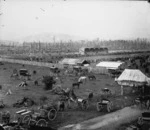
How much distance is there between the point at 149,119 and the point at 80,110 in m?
5.49

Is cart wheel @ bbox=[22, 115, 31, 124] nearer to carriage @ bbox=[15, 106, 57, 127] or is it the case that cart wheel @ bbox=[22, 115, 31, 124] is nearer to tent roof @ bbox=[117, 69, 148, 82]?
carriage @ bbox=[15, 106, 57, 127]

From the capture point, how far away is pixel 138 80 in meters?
20.7

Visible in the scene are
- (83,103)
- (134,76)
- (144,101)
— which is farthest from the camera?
(134,76)

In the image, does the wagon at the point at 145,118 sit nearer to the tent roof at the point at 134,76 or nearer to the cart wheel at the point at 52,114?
the cart wheel at the point at 52,114

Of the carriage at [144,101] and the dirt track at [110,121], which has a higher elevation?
the carriage at [144,101]

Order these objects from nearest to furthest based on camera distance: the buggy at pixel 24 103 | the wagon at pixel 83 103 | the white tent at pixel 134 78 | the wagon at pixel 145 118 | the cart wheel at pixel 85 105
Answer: the wagon at pixel 145 118, the wagon at pixel 83 103, the cart wheel at pixel 85 105, the buggy at pixel 24 103, the white tent at pixel 134 78

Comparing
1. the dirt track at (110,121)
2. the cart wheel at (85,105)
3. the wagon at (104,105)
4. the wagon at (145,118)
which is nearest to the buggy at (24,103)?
the cart wheel at (85,105)

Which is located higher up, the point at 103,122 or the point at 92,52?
the point at 92,52

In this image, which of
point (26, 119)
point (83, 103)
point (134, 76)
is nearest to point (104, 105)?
point (83, 103)

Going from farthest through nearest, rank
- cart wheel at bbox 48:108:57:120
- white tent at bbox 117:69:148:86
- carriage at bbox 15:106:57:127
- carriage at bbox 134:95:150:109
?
white tent at bbox 117:69:148:86 → carriage at bbox 134:95:150:109 → cart wheel at bbox 48:108:57:120 → carriage at bbox 15:106:57:127

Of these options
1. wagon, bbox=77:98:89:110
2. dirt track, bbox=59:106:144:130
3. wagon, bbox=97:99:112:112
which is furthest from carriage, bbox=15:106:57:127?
wagon, bbox=97:99:112:112

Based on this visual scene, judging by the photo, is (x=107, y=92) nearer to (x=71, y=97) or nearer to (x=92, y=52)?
(x=71, y=97)

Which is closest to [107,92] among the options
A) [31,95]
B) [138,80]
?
[138,80]

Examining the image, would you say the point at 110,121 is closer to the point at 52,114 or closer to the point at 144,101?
the point at 52,114
